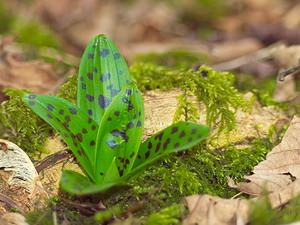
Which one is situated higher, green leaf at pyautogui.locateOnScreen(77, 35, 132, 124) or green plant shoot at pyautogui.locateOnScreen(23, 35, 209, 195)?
green leaf at pyautogui.locateOnScreen(77, 35, 132, 124)

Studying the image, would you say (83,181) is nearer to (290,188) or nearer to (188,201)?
(188,201)

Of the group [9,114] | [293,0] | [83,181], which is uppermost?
[293,0]

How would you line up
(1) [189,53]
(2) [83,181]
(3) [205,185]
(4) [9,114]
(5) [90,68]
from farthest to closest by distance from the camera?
(1) [189,53], (4) [9,114], (5) [90,68], (3) [205,185], (2) [83,181]

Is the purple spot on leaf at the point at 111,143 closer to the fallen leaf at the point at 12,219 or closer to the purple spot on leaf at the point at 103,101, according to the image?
the purple spot on leaf at the point at 103,101

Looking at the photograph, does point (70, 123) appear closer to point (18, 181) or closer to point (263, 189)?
point (18, 181)

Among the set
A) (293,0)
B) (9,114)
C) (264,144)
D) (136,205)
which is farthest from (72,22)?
(136,205)

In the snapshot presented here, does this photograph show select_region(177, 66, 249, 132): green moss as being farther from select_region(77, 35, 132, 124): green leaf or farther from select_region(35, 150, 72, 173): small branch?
select_region(35, 150, 72, 173): small branch

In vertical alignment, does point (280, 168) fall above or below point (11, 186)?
below

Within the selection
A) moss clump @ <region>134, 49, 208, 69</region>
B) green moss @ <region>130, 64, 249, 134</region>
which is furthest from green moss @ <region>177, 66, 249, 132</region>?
moss clump @ <region>134, 49, 208, 69</region>
